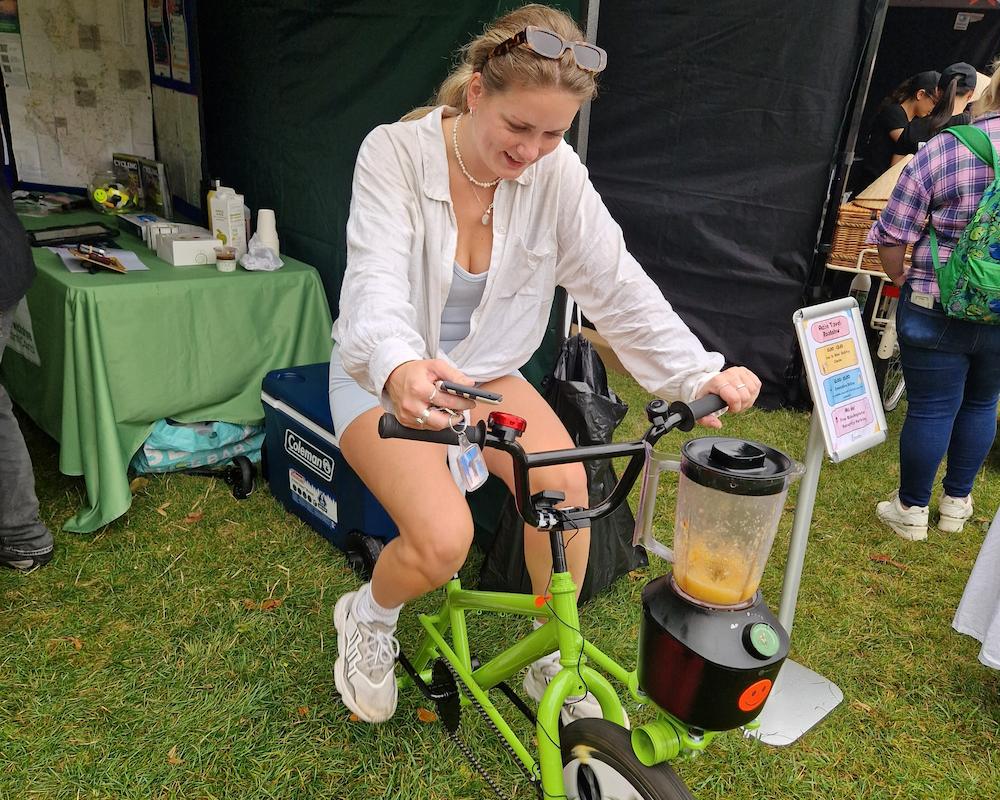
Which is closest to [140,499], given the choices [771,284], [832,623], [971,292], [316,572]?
[316,572]

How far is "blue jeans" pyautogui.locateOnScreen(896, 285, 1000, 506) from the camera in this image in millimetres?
2787

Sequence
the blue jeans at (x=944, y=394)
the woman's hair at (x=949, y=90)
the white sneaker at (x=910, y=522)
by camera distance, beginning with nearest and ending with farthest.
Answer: the blue jeans at (x=944, y=394)
the white sneaker at (x=910, y=522)
the woman's hair at (x=949, y=90)

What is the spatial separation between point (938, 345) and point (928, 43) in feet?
15.4

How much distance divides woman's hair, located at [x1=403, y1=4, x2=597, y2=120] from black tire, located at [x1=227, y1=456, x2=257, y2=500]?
1952mm

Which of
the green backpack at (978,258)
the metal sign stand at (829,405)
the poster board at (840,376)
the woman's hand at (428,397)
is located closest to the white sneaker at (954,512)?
the green backpack at (978,258)

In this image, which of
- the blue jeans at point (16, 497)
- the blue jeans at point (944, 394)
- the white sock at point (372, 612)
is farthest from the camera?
the blue jeans at point (944, 394)

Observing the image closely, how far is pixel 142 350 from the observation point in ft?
9.25

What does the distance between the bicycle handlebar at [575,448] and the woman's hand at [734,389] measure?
3 centimetres

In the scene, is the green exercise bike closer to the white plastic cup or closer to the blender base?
the blender base

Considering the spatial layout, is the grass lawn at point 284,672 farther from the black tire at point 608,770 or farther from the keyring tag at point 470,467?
the keyring tag at point 470,467

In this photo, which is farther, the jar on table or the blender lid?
the jar on table

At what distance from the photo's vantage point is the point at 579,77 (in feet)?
5.12

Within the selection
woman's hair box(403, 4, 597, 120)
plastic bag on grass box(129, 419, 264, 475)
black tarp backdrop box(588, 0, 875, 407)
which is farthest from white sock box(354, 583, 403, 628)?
black tarp backdrop box(588, 0, 875, 407)

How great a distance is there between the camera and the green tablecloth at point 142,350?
272 centimetres
